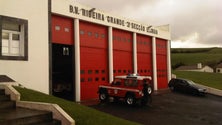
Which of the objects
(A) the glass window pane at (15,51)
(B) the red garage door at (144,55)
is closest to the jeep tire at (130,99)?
(A) the glass window pane at (15,51)

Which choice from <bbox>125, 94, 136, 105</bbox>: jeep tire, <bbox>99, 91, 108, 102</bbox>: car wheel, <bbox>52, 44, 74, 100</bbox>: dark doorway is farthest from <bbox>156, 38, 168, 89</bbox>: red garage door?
<bbox>125, 94, 136, 105</bbox>: jeep tire

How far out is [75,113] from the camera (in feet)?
28.1

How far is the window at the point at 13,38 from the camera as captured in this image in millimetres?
14344

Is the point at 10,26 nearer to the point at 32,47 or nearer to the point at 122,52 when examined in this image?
the point at 32,47

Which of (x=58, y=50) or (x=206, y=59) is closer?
(x=58, y=50)

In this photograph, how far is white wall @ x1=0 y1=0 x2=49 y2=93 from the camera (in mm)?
14438

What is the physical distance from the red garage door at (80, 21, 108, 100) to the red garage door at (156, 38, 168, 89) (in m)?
9.53

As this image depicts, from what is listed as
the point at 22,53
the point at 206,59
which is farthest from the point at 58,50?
the point at 206,59

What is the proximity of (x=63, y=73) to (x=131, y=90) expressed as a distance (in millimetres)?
5580

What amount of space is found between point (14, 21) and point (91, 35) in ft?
24.6

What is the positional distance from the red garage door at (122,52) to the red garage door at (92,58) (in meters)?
1.30

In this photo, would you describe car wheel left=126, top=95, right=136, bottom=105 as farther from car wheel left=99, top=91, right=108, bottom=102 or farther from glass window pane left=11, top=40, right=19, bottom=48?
glass window pane left=11, top=40, right=19, bottom=48

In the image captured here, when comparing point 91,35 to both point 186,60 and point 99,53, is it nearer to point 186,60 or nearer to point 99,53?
point 99,53

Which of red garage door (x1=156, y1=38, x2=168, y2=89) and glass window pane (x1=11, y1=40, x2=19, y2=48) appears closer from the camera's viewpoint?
glass window pane (x1=11, y1=40, x2=19, y2=48)
